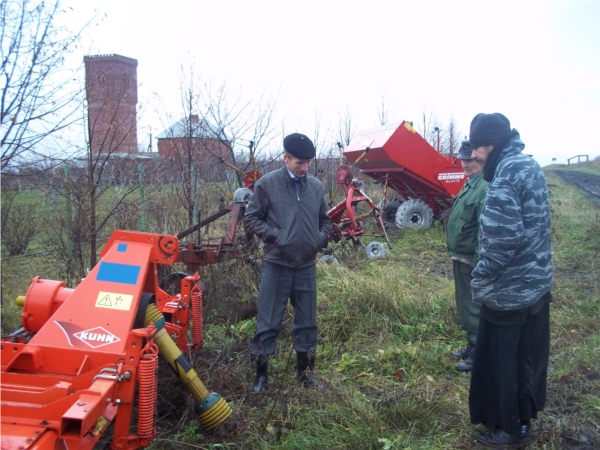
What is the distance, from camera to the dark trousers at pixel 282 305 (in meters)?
3.53

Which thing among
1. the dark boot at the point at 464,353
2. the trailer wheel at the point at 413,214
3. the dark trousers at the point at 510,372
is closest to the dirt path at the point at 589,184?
the trailer wheel at the point at 413,214

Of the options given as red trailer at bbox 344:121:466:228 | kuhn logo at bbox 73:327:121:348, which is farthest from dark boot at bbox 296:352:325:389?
red trailer at bbox 344:121:466:228

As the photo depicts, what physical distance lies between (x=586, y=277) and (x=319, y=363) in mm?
4641

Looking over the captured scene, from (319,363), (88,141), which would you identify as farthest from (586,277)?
(88,141)

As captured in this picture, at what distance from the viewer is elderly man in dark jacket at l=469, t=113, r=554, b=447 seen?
257cm

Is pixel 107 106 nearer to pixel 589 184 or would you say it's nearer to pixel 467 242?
pixel 467 242

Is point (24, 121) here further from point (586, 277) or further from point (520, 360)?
point (586, 277)

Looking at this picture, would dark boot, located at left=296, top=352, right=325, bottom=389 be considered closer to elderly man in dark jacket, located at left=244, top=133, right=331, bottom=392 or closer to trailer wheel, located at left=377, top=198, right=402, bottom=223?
elderly man in dark jacket, located at left=244, top=133, right=331, bottom=392

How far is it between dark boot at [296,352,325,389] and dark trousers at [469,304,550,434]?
112 cm

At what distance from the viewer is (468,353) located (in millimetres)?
4023

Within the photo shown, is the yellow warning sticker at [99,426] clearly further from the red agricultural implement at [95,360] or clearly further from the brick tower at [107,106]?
the brick tower at [107,106]

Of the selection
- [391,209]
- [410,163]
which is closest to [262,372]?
[410,163]

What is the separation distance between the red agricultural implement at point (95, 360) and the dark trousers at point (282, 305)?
87cm

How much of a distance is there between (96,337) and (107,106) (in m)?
3.18
